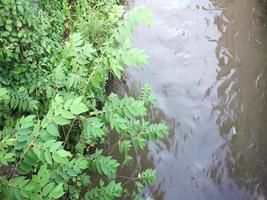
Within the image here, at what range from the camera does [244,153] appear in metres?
4.29

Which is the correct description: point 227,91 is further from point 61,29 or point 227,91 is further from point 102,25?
point 61,29

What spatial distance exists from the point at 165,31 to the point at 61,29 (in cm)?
188

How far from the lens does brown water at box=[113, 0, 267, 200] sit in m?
4.07

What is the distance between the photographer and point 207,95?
4914 millimetres

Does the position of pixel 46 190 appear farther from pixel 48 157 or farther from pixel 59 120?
pixel 59 120

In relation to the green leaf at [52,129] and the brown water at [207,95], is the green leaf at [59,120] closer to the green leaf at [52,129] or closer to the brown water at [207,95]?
the green leaf at [52,129]

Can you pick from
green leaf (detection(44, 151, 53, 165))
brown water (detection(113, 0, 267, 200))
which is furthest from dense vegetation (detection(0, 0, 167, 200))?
brown water (detection(113, 0, 267, 200))

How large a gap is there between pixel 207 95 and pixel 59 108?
336 centimetres

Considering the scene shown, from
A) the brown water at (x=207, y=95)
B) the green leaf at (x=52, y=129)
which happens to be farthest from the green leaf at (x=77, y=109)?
the brown water at (x=207, y=95)

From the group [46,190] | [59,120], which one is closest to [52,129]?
[59,120]

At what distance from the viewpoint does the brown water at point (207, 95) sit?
4.07 m

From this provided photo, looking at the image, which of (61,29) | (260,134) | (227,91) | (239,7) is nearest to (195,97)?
(227,91)

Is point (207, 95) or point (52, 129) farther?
point (207, 95)

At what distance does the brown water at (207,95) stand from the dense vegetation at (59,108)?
0.69 metres
